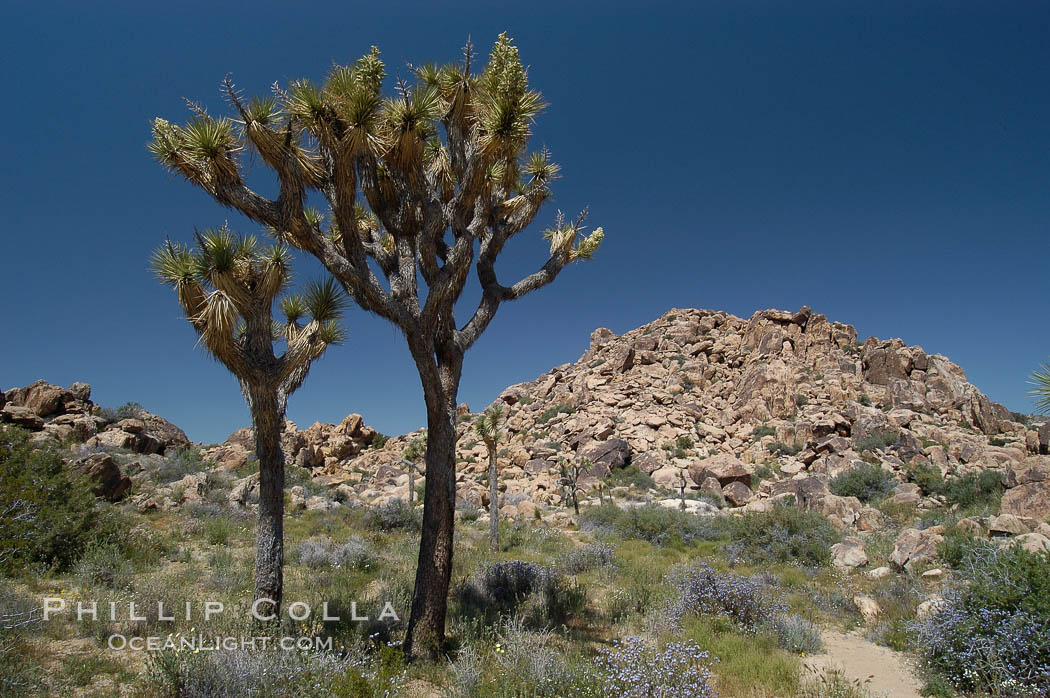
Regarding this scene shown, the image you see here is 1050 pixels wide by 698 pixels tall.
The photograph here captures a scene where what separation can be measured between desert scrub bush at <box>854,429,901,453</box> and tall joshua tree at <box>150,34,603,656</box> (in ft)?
76.4

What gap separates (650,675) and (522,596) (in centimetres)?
343

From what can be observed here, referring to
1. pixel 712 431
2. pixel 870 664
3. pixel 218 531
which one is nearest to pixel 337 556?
pixel 218 531

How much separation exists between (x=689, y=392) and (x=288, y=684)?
3430 cm

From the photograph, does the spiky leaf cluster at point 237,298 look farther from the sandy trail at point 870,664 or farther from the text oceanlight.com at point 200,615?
the sandy trail at point 870,664

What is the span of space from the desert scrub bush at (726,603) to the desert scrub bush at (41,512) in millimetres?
8783

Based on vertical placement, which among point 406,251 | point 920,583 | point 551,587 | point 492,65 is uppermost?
point 492,65

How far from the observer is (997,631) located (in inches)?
182

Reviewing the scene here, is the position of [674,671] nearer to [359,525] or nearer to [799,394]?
[359,525]

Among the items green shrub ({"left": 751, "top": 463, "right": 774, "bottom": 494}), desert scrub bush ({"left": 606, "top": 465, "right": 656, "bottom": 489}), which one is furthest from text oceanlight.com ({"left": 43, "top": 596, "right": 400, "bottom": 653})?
green shrub ({"left": 751, "top": 463, "right": 774, "bottom": 494})

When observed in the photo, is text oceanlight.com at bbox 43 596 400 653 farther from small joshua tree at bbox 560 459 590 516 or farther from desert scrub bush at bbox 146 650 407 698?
small joshua tree at bbox 560 459 590 516

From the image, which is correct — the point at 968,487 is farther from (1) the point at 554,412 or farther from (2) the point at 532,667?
(1) the point at 554,412

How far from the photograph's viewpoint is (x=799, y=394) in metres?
30.0

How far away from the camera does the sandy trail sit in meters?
4.96

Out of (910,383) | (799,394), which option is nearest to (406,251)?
(799,394)
